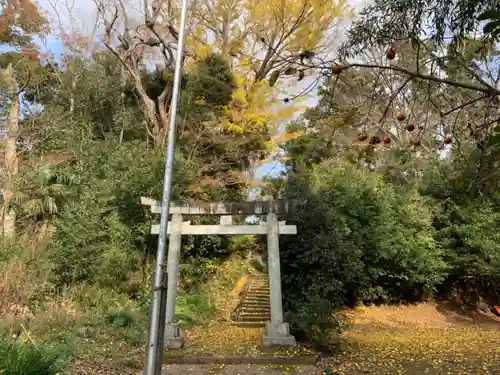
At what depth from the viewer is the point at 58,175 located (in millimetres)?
10617

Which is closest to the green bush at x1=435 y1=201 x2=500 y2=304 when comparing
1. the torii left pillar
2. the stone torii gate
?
the stone torii gate

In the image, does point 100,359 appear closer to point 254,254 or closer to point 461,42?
point 461,42

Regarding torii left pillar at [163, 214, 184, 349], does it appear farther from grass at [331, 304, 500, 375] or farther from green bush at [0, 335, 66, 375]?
green bush at [0, 335, 66, 375]

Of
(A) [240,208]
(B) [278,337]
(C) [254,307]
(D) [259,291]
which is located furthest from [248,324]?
(A) [240,208]

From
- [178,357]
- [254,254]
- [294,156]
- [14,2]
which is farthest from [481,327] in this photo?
[14,2]

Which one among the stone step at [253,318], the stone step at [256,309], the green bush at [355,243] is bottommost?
the stone step at [253,318]

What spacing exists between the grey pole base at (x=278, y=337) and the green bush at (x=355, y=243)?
1544mm

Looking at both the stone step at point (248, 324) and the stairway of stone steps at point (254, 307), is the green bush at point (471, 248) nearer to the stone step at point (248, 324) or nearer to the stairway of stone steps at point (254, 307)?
the stairway of stone steps at point (254, 307)

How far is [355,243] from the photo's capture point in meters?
11.7

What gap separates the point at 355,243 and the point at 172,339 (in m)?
6.04

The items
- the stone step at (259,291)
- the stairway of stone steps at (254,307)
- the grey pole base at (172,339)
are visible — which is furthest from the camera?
the stone step at (259,291)

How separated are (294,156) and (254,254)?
4.08m

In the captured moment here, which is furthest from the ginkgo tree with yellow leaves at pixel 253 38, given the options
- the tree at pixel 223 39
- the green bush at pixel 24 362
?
the green bush at pixel 24 362

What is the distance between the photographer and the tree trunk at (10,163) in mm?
9359
